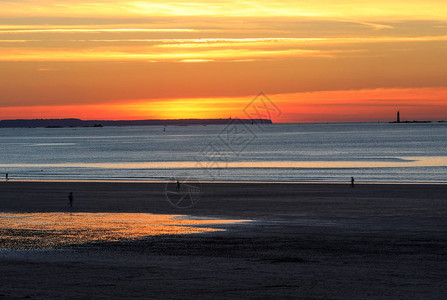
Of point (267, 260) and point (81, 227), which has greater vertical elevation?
point (267, 260)

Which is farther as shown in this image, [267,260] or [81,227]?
[81,227]

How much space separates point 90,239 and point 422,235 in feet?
39.9

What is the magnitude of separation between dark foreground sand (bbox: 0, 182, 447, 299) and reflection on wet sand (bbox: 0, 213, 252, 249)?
1462 millimetres

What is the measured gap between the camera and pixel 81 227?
1226 inches

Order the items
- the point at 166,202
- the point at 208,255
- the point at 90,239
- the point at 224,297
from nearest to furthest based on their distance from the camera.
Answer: the point at 224,297, the point at 208,255, the point at 90,239, the point at 166,202

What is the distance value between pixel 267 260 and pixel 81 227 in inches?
457

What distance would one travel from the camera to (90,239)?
88.7 ft

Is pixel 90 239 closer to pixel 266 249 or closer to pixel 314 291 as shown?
pixel 266 249

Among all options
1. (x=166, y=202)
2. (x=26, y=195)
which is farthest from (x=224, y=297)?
(x=26, y=195)

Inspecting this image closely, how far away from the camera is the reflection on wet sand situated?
26.8 metres

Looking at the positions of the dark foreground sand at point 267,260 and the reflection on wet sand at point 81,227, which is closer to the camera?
the dark foreground sand at point 267,260

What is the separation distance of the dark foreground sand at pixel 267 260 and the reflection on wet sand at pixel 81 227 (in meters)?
1.46

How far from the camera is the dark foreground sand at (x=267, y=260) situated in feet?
57.8

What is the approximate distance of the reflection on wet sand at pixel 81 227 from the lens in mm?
26750
